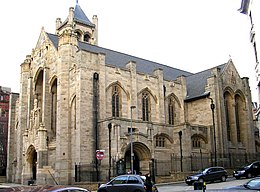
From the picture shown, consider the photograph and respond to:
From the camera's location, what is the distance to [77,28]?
194 feet

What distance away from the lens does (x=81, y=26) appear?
2363 inches

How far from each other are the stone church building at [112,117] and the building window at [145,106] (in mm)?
131

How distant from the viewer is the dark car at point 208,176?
2989cm

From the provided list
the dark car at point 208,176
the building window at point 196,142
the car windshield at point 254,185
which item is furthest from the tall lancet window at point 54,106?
the car windshield at point 254,185

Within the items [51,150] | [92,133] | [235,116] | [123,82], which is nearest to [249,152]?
[235,116]

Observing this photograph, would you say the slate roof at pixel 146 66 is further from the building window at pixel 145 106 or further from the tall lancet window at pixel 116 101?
the building window at pixel 145 106

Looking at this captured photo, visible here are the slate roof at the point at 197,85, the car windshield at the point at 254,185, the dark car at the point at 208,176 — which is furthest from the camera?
the slate roof at the point at 197,85

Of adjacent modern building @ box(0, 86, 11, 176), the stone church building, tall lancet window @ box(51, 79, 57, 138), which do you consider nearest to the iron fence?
the stone church building

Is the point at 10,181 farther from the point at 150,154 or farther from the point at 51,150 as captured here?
the point at 150,154

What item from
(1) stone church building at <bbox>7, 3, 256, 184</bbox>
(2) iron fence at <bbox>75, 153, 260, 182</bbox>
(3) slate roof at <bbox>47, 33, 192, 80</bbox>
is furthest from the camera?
(3) slate roof at <bbox>47, 33, 192, 80</bbox>

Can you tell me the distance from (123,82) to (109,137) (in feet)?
29.5

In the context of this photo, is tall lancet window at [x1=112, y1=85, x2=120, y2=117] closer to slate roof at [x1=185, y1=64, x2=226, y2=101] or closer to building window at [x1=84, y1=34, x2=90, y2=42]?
slate roof at [x1=185, y1=64, x2=226, y2=101]

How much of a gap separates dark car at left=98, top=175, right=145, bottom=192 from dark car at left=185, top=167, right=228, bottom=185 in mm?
11122

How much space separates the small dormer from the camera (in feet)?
193
